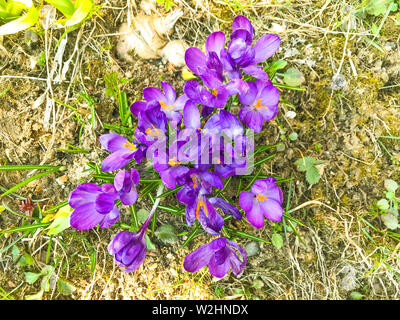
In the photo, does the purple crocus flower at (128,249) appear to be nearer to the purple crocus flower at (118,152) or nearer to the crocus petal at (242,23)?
the purple crocus flower at (118,152)

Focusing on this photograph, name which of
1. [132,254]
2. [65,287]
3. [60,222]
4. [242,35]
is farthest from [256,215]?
[65,287]

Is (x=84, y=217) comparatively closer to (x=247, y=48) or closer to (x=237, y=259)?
(x=237, y=259)

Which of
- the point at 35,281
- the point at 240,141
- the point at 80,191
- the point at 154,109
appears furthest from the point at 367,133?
the point at 35,281

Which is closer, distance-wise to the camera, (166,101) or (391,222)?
(166,101)

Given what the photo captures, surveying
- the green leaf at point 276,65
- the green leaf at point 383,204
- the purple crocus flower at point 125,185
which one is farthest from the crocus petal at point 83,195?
the green leaf at point 383,204

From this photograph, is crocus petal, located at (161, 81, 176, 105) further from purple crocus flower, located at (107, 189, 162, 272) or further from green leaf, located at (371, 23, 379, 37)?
green leaf, located at (371, 23, 379, 37)

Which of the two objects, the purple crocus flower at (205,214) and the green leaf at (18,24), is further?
the green leaf at (18,24)

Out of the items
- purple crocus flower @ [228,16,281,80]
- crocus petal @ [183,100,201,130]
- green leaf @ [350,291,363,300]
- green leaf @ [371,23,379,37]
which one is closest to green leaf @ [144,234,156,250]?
crocus petal @ [183,100,201,130]
